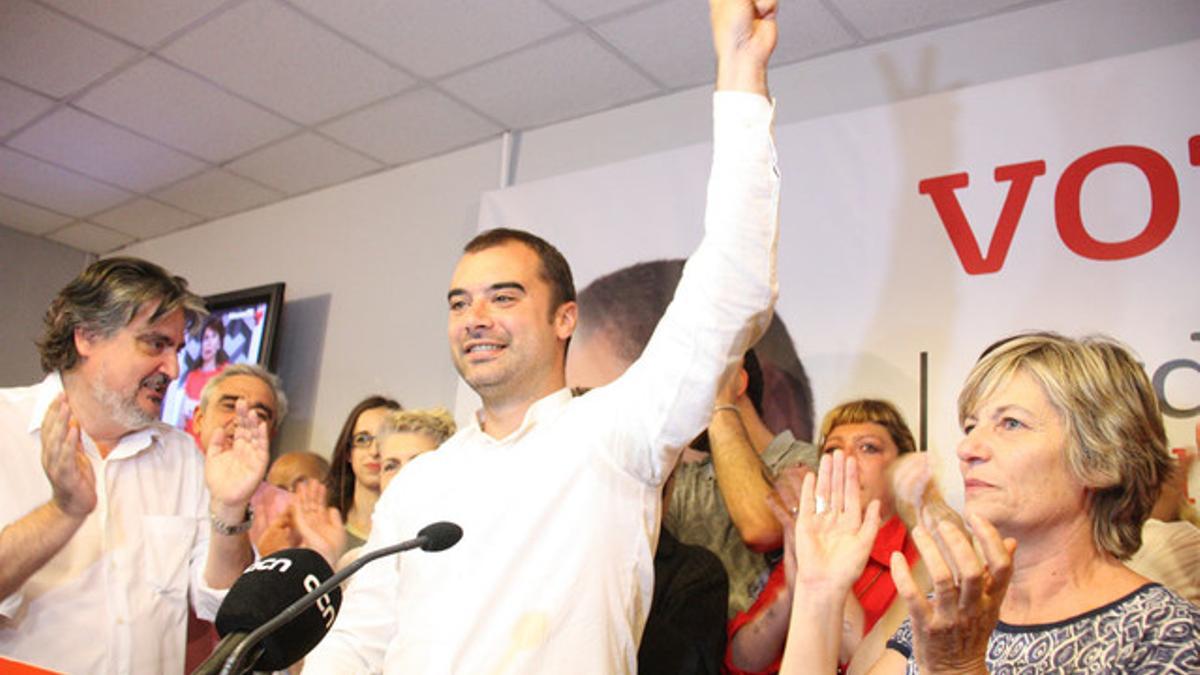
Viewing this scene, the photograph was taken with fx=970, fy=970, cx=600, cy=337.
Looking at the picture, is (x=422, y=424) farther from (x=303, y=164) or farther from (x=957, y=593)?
(x=303, y=164)

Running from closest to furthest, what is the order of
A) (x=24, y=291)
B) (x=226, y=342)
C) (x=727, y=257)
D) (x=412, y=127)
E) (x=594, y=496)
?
(x=727, y=257), (x=594, y=496), (x=412, y=127), (x=226, y=342), (x=24, y=291)

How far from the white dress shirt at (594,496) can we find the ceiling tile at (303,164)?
311cm

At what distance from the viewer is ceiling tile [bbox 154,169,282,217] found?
4918 millimetres

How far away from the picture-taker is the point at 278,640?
1022mm

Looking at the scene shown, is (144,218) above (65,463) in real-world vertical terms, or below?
above

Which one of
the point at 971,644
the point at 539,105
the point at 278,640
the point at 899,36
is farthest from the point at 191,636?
the point at 899,36

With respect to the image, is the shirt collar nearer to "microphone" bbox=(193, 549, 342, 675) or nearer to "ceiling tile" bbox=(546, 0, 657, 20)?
"microphone" bbox=(193, 549, 342, 675)

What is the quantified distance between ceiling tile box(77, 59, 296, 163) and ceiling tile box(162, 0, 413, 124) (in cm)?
12

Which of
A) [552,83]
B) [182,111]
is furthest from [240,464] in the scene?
[182,111]

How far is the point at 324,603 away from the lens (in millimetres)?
1095

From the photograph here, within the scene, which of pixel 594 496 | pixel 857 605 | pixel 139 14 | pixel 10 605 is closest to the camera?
pixel 594 496

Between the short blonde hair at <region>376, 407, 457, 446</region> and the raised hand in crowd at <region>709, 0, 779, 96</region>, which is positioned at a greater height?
the raised hand in crowd at <region>709, 0, 779, 96</region>

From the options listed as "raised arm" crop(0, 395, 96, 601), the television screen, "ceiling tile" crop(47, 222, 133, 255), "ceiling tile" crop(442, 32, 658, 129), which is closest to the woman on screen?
the television screen

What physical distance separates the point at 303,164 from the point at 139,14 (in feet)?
4.24
